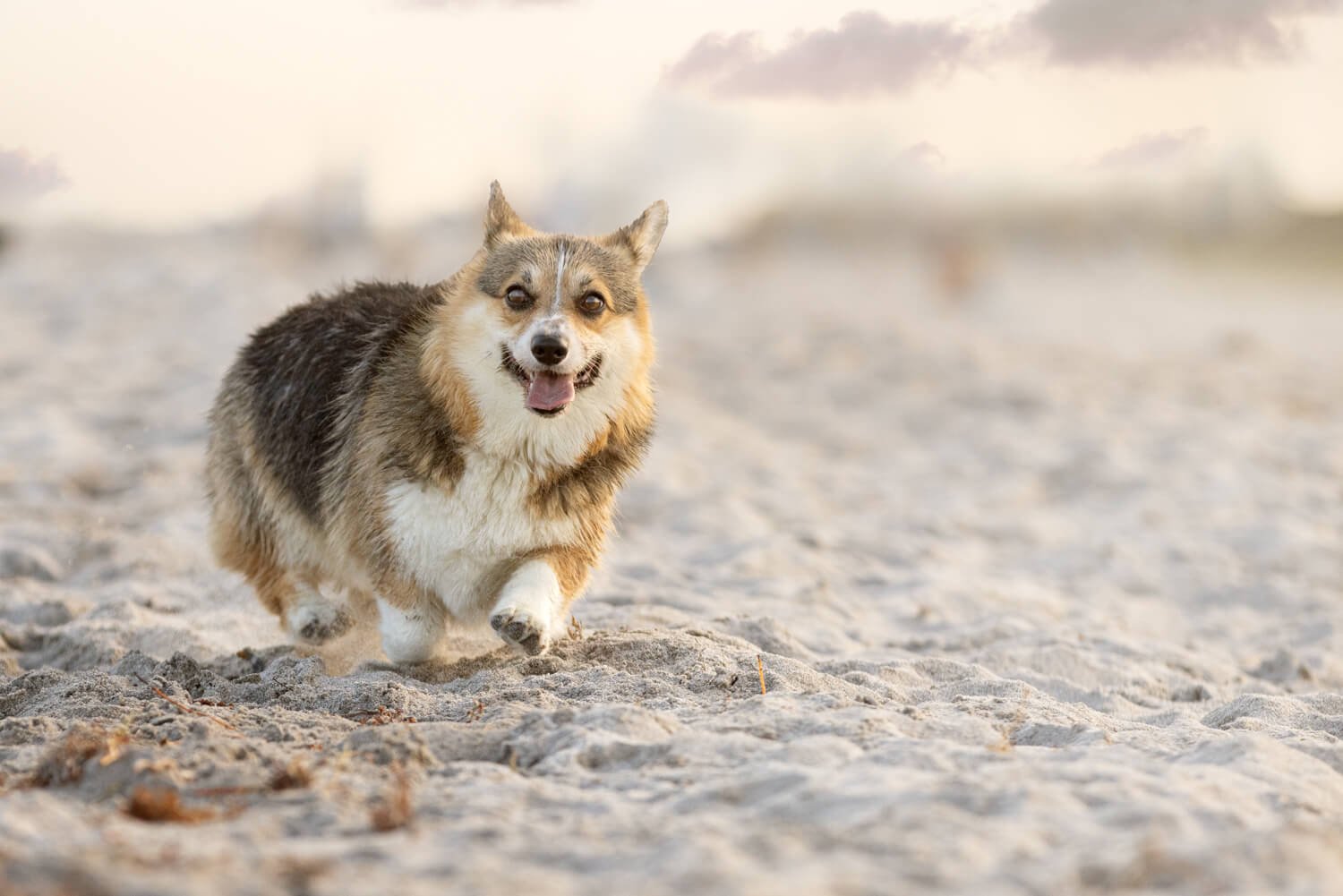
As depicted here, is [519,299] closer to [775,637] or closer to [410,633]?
[410,633]

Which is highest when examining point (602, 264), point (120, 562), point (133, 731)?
point (602, 264)

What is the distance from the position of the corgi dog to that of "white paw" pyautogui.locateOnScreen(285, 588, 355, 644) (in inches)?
0.5

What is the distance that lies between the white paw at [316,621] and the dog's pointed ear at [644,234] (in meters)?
1.71

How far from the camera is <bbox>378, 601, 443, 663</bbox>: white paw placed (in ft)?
15.0

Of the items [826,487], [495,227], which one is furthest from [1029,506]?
[495,227]

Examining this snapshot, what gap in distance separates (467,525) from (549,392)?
Answer: 1.73 feet

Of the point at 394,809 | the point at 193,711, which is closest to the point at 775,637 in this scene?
the point at 193,711

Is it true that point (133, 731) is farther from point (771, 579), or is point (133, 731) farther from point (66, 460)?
point (66, 460)

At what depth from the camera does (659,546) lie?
7453 mm

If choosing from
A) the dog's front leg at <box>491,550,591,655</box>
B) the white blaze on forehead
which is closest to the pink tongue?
the white blaze on forehead

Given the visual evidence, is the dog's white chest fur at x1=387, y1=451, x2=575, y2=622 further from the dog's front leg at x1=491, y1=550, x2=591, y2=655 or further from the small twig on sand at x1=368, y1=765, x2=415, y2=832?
the small twig on sand at x1=368, y1=765, x2=415, y2=832

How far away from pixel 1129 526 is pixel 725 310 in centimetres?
665

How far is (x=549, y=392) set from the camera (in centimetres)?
434

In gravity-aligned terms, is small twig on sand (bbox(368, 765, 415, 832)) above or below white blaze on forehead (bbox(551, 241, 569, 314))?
below
